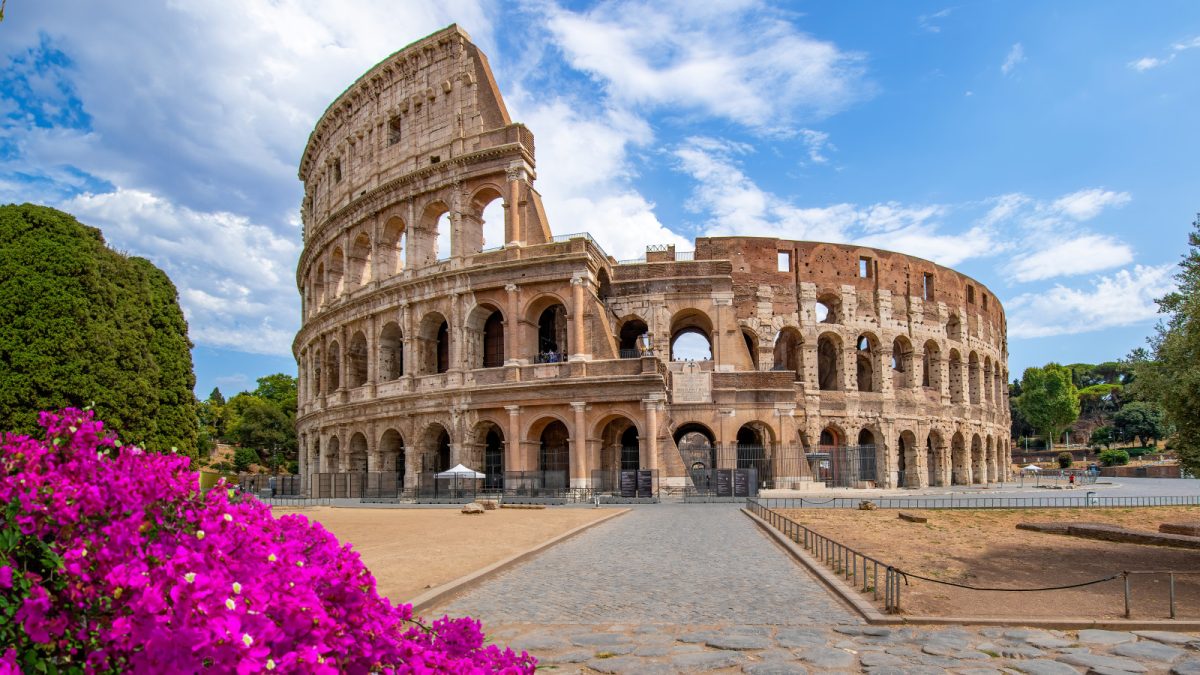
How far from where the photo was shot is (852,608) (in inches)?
334

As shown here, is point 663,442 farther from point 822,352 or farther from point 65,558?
point 65,558

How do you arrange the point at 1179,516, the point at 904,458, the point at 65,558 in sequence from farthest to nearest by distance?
the point at 904,458, the point at 1179,516, the point at 65,558

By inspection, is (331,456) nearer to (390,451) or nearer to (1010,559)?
(390,451)

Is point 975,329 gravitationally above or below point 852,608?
above

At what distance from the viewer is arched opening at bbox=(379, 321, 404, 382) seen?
36531mm

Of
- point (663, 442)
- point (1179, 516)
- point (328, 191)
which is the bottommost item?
point (1179, 516)

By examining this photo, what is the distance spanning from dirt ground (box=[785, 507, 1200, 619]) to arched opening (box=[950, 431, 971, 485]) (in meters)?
21.2

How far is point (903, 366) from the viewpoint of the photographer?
42.6 m

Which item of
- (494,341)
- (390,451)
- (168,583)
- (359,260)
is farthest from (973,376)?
(168,583)

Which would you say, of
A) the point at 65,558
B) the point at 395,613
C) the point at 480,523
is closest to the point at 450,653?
the point at 395,613

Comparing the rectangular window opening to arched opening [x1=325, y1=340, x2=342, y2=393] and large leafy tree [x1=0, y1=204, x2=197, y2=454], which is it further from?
large leafy tree [x1=0, y1=204, x2=197, y2=454]

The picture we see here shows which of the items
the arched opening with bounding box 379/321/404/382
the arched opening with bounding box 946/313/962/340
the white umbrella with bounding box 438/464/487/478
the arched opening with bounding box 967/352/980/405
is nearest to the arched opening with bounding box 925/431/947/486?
the arched opening with bounding box 967/352/980/405

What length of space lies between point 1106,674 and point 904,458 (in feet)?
126

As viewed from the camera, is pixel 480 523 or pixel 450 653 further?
pixel 480 523
